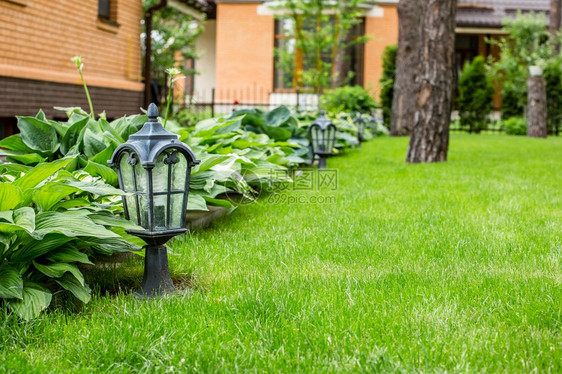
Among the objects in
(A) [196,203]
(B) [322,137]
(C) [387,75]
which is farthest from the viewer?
(C) [387,75]

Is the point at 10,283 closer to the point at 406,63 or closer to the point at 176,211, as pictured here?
the point at 176,211

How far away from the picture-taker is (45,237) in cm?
264

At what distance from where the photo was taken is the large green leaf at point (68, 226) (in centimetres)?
252

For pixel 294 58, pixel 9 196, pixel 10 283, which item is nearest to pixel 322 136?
pixel 9 196

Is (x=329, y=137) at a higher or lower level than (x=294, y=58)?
lower

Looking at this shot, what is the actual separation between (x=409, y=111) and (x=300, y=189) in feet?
37.1

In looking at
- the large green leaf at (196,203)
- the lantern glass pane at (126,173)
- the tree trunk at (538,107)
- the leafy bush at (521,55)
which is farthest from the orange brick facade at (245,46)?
the lantern glass pane at (126,173)

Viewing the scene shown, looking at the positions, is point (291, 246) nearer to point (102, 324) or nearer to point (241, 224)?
point (241, 224)

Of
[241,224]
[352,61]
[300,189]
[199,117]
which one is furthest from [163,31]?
[241,224]

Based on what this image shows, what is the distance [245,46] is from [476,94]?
759 cm

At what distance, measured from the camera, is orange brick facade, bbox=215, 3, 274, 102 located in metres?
21.5

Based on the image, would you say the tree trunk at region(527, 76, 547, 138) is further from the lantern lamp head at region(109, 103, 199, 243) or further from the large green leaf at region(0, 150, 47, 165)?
the lantern lamp head at region(109, 103, 199, 243)

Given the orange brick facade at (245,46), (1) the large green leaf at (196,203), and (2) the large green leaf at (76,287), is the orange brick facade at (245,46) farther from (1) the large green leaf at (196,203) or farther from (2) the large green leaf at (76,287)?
(2) the large green leaf at (76,287)

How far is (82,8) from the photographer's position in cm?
1059
